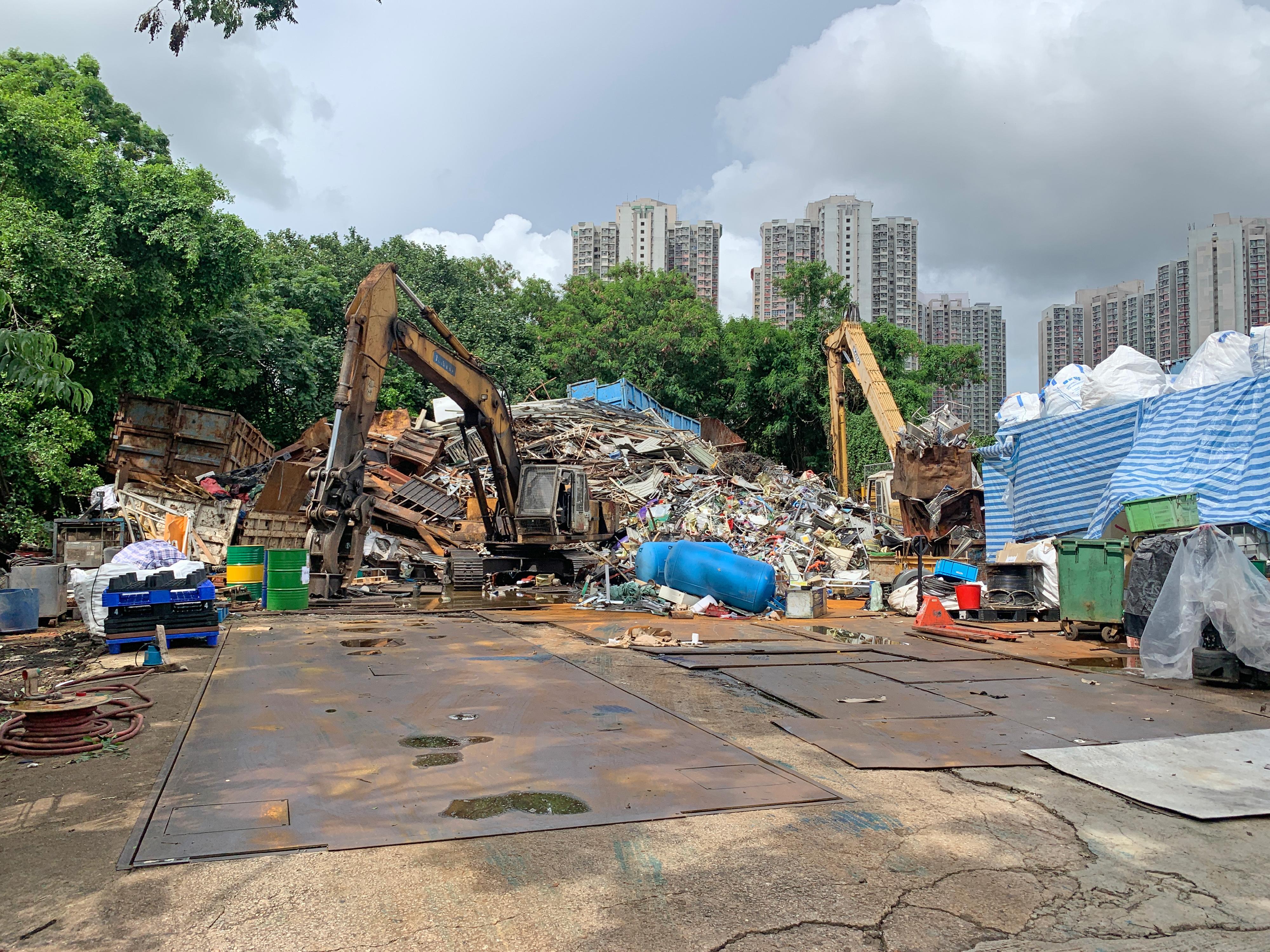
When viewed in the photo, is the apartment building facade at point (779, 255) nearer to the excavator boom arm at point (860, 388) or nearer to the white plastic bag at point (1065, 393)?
the excavator boom arm at point (860, 388)

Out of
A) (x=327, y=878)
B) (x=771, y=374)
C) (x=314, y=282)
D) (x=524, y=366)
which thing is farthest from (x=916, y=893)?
(x=771, y=374)

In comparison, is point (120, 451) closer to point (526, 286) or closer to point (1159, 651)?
point (1159, 651)

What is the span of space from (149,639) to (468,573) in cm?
759

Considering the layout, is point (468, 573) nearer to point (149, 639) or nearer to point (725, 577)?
point (725, 577)

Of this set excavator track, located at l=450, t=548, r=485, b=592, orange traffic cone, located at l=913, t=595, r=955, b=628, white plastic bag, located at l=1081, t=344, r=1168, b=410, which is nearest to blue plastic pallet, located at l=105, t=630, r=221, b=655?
excavator track, located at l=450, t=548, r=485, b=592

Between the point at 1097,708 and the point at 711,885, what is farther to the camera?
the point at 1097,708

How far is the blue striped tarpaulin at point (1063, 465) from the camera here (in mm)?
13898

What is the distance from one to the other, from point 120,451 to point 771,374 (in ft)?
84.1

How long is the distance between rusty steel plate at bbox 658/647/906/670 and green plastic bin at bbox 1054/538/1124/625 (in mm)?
3166

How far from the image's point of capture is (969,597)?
1309cm

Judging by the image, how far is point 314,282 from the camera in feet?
91.7

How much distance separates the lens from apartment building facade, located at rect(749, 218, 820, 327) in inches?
2459

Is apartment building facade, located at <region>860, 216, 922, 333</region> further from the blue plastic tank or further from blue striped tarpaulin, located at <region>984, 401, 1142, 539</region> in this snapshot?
the blue plastic tank

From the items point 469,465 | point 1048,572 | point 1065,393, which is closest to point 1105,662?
point 1048,572
